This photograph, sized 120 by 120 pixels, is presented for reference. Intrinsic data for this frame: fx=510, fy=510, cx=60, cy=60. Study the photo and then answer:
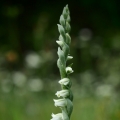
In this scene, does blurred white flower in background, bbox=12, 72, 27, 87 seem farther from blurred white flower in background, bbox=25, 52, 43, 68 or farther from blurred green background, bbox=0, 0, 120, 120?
blurred white flower in background, bbox=25, 52, 43, 68

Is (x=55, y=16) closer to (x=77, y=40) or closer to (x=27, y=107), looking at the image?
(x=77, y=40)

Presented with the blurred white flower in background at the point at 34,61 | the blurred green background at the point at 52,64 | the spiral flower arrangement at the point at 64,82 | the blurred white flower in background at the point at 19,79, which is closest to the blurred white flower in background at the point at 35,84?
the blurred green background at the point at 52,64

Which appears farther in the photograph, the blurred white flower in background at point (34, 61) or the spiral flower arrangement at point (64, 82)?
the blurred white flower in background at point (34, 61)

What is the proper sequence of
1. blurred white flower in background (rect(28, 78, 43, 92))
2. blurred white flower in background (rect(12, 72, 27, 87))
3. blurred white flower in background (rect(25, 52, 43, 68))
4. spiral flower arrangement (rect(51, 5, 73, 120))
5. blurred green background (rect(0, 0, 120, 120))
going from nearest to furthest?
1. spiral flower arrangement (rect(51, 5, 73, 120))
2. blurred green background (rect(0, 0, 120, 120))
3. blurred white flower in background (rect(12, 72, 27, 87))
4. blurred white flower in background (rect(28, 78, 43, 92))
5. blurred white flower in background (rect(25, 52, 43, 68))

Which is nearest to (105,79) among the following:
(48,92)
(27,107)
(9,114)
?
(48,92)

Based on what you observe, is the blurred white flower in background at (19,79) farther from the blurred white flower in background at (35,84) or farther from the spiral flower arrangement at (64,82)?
the spiral flower arrangement at (64,82)

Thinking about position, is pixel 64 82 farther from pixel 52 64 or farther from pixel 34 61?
pixel 52 64

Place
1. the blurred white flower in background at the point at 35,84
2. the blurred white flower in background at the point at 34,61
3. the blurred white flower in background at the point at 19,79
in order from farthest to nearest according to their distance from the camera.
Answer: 1. the blurred white flower in background at the point at 34,61
2. the blurred white flower in background at the point at 35,84
3. the blurred white flower in background at the point at 19,79

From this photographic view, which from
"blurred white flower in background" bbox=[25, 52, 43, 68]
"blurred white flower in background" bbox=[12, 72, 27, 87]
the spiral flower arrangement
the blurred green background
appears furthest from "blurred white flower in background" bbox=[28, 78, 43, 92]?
the spiral flower arrangement

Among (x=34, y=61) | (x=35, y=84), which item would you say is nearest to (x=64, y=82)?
(x=35, y=84)
